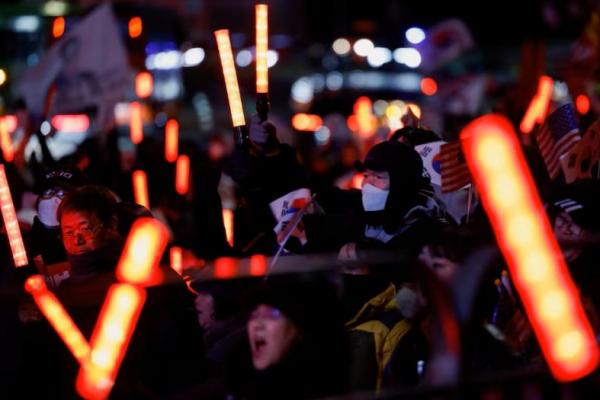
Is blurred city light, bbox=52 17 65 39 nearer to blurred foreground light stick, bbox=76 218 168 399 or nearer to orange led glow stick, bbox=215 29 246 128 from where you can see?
orange led glow stick, bbox=215 29 246 128

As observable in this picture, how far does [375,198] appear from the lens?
563 centimetres

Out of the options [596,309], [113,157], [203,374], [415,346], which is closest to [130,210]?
[203,374]

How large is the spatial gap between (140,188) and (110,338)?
541 centimetres

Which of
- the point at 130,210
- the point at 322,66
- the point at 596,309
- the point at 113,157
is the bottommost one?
the point at 596,309

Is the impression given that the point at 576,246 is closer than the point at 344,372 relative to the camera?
Yes

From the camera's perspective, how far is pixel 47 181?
6.70 m

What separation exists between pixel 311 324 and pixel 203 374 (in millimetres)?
798

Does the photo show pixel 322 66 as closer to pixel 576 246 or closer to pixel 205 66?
pixel 205 66

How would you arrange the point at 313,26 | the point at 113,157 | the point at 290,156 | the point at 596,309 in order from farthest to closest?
the point at 313,26 → the point at 113,157 → the point at 290,156 → the point at 596,309

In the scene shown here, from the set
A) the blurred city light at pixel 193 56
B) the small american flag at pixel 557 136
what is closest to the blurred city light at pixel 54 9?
the small american flag at pixel 557 136

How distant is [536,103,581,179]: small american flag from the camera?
6.39m

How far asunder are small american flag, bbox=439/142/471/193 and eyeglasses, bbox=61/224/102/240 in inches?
77.0

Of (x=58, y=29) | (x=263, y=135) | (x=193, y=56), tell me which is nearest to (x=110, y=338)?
(x=263, y=135)

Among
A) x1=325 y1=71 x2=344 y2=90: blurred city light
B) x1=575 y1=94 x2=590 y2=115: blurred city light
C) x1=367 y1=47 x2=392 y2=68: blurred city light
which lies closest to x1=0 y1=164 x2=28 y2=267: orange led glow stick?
x1=575 y1=94 x2=590 y2=115: blurred city light
